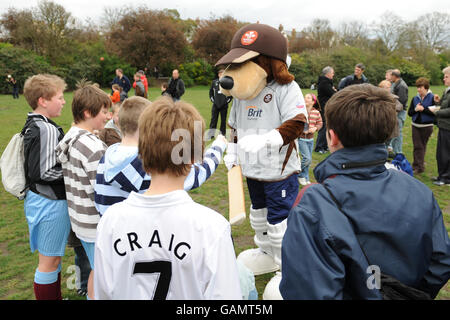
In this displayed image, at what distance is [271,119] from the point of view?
2.80 meters

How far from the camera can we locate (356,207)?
1.34m

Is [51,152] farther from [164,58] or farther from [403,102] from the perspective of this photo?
[164,58]

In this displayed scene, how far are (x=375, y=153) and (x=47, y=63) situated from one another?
33.2m

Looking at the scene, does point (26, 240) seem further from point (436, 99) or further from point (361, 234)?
point (436, 99)

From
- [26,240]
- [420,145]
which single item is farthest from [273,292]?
[420,145]

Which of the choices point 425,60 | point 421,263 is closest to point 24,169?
point 421,263

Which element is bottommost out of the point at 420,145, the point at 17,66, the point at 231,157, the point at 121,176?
the point at 420,145

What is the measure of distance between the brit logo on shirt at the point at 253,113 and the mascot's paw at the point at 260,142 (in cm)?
32

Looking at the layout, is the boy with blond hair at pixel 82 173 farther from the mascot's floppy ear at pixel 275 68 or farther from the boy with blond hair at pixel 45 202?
the mascot's floppy ear at pixel 275 68

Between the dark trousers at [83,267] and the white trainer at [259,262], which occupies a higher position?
the dark trousers at [83,267]

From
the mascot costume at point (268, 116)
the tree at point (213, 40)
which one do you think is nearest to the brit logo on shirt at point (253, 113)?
the mascot costume at point (268, 116)

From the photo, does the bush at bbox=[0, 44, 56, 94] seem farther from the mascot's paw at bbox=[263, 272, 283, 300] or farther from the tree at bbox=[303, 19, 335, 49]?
the tree at bbox=[303, 19, 335, 49]

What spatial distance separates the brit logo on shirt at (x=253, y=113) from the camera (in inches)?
112

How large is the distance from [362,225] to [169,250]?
0.82m
